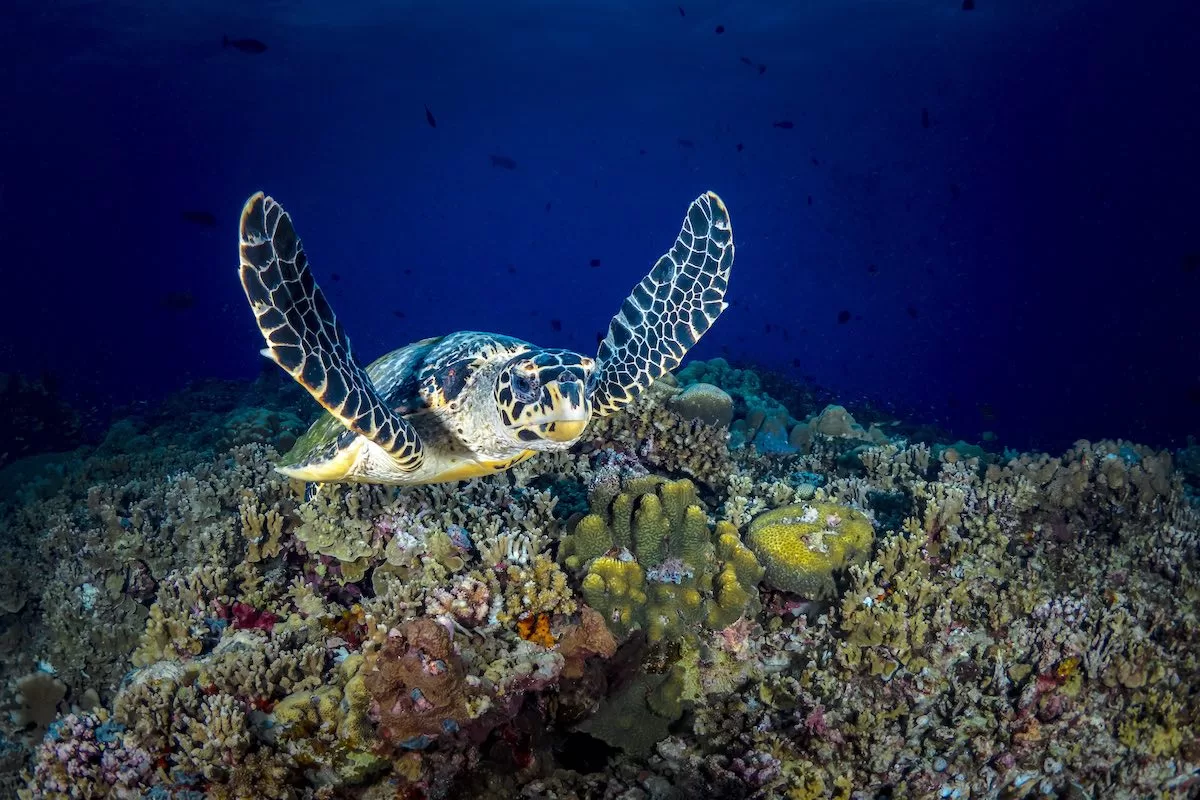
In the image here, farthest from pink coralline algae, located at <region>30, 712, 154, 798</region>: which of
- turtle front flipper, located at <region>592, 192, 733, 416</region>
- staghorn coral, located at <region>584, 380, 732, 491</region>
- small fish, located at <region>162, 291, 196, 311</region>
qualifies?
small fish, located at <region>162, 291, 196, 311</region>

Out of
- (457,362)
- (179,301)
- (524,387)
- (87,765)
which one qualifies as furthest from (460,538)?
(179,301)

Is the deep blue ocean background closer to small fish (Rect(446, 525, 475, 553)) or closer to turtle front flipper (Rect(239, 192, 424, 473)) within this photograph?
small fish (Rect(446, 525, 475, 553))

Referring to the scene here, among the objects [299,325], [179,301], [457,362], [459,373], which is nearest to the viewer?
[299,325]

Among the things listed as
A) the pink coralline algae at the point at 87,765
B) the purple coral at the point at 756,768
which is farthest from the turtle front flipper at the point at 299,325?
the purple coral at the point at 756,768

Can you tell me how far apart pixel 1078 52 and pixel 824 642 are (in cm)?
4109

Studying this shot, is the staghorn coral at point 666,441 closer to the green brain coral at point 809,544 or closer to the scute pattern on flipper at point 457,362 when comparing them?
the scute pattern on flipper at point 457,362

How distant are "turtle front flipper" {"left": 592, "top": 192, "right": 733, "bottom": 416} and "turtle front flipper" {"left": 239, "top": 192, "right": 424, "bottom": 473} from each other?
1522 millimetres

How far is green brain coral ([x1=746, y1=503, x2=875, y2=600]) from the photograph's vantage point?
11.1 feet

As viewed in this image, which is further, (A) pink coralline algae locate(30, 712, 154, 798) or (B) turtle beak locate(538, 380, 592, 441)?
(B) turtle beak locate(538, 380, 592, 441)

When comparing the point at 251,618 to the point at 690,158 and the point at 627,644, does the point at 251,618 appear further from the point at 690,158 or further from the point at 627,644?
the point at 690,158

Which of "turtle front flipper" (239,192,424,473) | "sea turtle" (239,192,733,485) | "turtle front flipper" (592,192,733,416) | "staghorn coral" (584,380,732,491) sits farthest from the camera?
"staghorn coral" (584,380,732,491)

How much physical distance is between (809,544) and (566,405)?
1.67m

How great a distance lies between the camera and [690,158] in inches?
2438

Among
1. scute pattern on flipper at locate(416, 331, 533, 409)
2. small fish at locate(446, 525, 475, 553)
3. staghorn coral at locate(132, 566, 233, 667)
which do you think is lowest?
staghorn coral at locate(132, 566, 233, 667)
